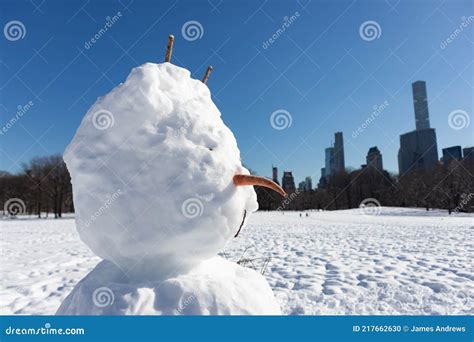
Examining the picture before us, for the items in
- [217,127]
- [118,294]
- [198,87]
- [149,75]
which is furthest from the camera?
[198,87]

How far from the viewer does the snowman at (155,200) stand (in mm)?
2254

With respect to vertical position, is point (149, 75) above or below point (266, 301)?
above

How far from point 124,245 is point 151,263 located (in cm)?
27

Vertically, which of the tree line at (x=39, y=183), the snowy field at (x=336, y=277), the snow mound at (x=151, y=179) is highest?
the snow mound at (x=151, y=179)

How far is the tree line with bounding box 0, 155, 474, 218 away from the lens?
36.4 m

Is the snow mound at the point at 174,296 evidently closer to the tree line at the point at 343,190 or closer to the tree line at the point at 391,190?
the tree line at the point at 343,190

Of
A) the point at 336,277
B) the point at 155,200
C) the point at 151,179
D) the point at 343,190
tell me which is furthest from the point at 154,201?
the point at 343,190

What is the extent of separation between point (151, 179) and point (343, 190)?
213 feet

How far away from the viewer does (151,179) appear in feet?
7.41
